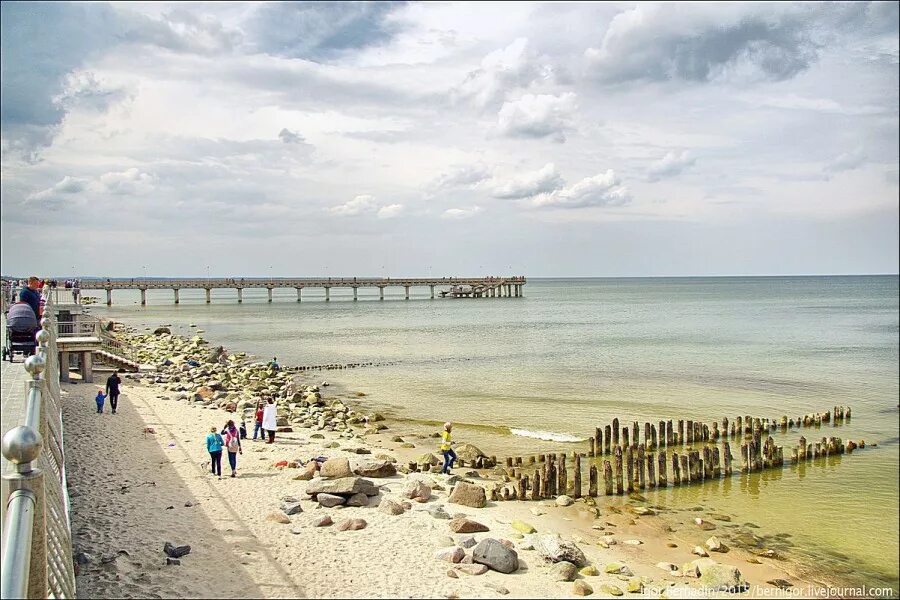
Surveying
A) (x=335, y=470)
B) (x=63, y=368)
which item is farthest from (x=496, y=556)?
(x=63, y=368)

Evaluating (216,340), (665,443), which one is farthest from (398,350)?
(665,443)

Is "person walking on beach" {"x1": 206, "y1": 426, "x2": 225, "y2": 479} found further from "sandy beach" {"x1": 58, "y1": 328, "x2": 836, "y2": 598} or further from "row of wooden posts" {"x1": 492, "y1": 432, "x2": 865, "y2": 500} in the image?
"row of wooden posts" {"x1": 492, "y1": 432, "x2": 865, "y2": 500}

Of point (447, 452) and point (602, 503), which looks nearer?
point (602, 503)

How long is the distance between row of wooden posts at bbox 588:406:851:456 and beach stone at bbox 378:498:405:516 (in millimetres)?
9106

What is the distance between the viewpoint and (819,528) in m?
15.6

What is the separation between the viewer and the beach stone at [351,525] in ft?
42.1

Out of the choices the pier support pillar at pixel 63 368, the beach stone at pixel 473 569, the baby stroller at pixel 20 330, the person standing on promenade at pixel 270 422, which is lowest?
the beach stone at pixel 473 569

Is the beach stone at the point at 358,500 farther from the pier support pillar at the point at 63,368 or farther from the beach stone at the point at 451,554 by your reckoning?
the pier support pillar at the point at 63,368

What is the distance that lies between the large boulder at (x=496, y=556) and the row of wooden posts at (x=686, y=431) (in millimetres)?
9728

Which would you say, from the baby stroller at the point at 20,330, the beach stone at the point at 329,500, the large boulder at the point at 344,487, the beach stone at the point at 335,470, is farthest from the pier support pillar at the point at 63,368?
the beach stone at the point at 329,500

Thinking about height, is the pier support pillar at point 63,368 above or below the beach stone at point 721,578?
above

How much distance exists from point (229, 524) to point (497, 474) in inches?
327

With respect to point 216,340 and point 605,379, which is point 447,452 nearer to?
point 605,379

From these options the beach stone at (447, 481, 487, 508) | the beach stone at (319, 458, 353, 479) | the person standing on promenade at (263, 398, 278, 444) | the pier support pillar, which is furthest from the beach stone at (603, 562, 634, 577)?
the pier support pillar
